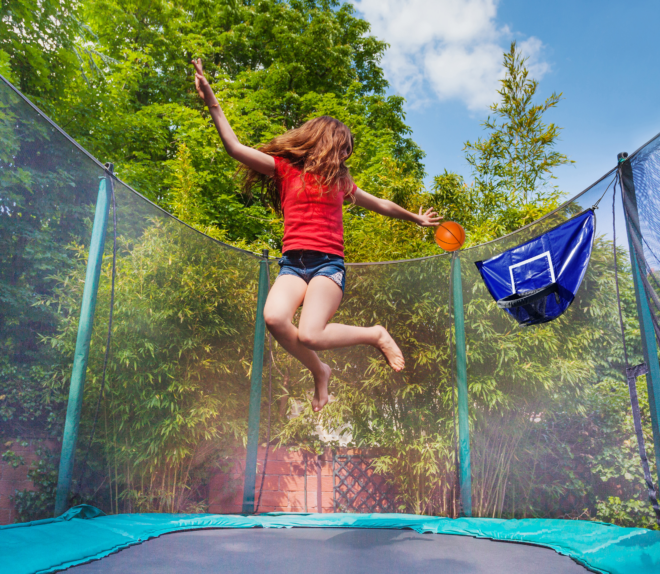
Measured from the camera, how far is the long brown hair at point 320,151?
1.64m

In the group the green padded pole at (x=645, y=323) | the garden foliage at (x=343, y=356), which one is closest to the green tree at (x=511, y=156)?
the garden foliage at (x=343, y=356)

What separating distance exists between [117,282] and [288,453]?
1.45m

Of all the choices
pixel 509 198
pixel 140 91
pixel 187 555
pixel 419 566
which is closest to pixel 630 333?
pixel 419 566

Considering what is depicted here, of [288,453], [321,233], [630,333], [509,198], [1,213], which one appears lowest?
[288,453]

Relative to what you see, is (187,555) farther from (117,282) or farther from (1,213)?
(1,213)

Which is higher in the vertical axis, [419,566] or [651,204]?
[651,204]

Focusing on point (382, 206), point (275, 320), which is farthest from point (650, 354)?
point (275, 320)

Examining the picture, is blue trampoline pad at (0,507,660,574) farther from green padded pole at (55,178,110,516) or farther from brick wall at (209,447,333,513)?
brick wall at (209,447,333,513)

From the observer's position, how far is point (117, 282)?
5.90 ft

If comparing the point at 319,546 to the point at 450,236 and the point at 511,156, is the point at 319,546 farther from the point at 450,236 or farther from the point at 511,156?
the point at 511,156

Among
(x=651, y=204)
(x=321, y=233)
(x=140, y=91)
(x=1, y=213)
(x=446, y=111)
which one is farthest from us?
(x=140, y=91)

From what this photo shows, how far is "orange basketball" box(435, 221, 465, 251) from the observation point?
2.41 metres

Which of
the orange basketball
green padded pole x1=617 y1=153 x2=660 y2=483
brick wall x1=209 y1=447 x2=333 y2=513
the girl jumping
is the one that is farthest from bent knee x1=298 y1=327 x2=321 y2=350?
brick wall x1=209 y1=447 x2=333 y2=513

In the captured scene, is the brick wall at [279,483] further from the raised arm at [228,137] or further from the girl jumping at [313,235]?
the raised arm at [228,137]
